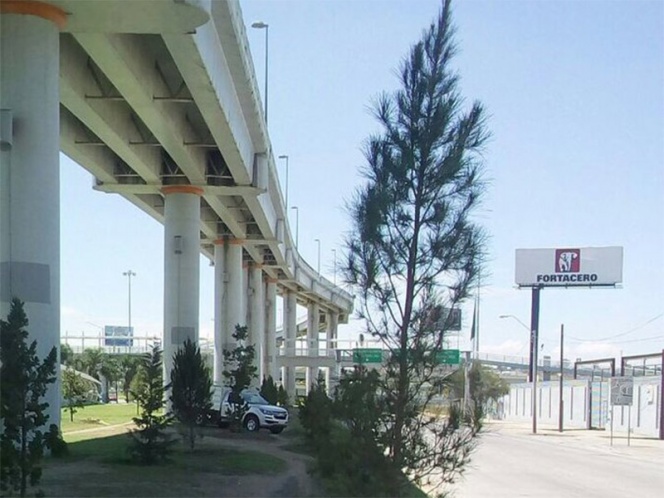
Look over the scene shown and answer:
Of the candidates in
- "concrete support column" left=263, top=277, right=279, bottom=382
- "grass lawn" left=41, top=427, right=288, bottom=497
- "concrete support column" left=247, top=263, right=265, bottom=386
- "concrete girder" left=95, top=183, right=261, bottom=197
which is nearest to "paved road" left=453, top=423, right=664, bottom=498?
"grass lawn" left=41, top=427, right=288, bottom=497

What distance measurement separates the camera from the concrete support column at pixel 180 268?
118 feet

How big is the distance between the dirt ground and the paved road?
10.8 feet

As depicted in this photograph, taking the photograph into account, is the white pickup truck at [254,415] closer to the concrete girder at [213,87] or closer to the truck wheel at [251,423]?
the truck wheel at [251,423]

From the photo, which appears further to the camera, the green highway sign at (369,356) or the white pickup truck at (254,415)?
the white pickup truck at (254,415)

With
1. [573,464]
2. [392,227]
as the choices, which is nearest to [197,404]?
[392,227]

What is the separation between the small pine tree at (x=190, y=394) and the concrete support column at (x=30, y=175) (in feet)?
18.8

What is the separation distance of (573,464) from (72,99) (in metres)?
19.5

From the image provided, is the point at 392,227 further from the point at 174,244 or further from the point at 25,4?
the point at 174,244

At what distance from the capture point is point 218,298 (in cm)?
5066

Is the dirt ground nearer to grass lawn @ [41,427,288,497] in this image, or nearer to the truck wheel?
grass lawn @ [41,427,288,497]

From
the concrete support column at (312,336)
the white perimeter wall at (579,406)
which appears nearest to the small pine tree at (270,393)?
the white perimeter wall at (579,406)

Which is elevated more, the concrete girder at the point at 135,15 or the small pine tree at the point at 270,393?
the small pine tree at the point at 270,393

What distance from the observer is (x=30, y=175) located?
1738cm

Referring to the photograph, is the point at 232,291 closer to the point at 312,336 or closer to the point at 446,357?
the point at 446,357
